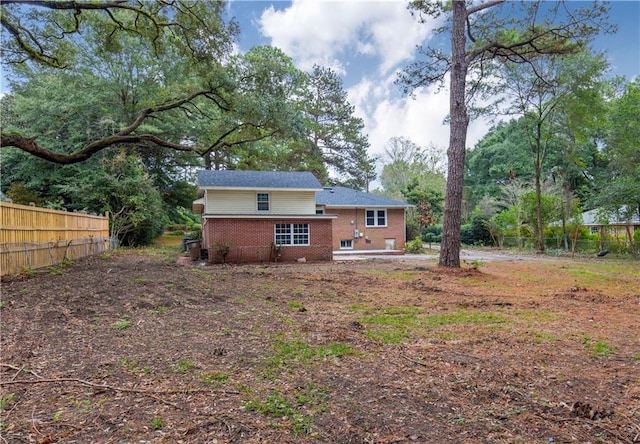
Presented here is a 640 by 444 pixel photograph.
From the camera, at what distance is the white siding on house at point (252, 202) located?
18.3 meters

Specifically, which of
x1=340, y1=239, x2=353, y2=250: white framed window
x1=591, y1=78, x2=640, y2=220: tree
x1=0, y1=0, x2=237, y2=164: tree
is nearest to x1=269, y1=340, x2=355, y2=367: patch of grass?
x1=0, y1=0, x2=237, y2=164: tree

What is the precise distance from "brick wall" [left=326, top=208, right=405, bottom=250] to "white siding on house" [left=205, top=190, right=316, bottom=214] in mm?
3818

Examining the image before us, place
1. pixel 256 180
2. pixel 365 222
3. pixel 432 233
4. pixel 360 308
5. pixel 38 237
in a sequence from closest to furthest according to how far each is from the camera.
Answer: pixel 360 308 < pixel 38 237 < pixel 256 180 < pixel 365 222 < pixel 432 233

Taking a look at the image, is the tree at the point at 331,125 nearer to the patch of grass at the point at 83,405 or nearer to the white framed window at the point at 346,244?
the white framed window at the point at 346,244

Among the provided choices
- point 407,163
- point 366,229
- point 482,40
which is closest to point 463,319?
point 482,40

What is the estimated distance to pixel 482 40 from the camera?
13.8 metres

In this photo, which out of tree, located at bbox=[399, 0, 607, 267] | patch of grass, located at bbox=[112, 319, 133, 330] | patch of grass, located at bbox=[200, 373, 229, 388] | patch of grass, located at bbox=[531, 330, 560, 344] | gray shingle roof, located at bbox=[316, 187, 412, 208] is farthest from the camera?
gray shingle roof, located at bbox=[316, 187, 412, 208]

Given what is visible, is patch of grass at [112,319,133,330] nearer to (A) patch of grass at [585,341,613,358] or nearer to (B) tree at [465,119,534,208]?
(A) patch of grass at [585,341,613,358]

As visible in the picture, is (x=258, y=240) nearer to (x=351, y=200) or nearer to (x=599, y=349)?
(x=351, y=200)

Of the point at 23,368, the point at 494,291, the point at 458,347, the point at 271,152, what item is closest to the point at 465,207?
the point at 271,152

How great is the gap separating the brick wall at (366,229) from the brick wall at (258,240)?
517 cm

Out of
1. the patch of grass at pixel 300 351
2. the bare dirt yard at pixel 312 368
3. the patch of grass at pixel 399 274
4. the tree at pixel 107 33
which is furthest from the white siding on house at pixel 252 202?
the patch of grass at pixel 300 351

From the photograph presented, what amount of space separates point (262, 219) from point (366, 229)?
28.2 ft

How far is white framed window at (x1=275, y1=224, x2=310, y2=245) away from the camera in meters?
17.1
